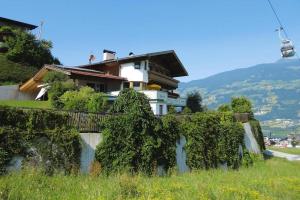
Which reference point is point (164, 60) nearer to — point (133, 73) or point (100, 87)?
point (133, 73)

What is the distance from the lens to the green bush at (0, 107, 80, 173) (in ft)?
48.5

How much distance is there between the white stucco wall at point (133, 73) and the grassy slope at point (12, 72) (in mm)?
12190

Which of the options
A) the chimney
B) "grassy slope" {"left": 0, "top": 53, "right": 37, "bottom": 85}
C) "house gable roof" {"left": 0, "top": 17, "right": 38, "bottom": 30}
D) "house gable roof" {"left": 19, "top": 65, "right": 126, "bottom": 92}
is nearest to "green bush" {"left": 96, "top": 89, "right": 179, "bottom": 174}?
"house gable roof" {"left": 19, "top": 65, "right": 126, "bottom": 92}

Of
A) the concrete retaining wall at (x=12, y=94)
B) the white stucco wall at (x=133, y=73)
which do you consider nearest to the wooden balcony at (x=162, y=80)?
the white stucco wall at (x=133, y=73)

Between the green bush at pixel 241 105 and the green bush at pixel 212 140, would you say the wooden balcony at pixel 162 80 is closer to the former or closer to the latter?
the green bush at pixel 241 105

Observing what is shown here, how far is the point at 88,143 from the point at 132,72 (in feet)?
90.9

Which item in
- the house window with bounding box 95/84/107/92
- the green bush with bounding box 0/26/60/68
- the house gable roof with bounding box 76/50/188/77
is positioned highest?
the green bush with bounding box 0/26/60/68

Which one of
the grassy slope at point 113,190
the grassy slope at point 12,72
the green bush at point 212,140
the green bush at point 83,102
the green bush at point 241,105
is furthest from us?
the grassy slope at point 12,72

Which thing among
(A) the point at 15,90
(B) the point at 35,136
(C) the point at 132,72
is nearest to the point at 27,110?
(B) the point at 35,136

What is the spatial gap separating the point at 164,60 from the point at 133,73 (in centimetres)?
854

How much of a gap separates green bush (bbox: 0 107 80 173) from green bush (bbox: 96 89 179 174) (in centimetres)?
168

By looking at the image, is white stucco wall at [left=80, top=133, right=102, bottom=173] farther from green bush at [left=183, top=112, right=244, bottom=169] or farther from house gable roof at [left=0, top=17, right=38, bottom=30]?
house gable roof at [left=0, top=17, right=38, bottom=30]

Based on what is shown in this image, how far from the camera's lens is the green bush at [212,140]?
72.6 ft

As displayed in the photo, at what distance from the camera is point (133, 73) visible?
4462cm
